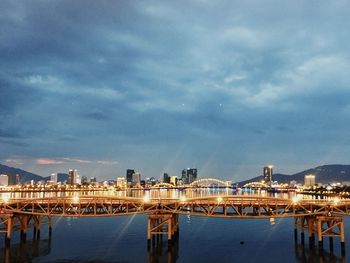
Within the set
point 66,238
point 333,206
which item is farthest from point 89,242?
point 333,206

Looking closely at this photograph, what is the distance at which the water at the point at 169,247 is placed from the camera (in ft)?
188

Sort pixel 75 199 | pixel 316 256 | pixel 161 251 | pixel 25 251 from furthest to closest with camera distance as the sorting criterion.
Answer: pixel 25 251 → pixel 75 199 → pixel 161 251 → pixel 316 256

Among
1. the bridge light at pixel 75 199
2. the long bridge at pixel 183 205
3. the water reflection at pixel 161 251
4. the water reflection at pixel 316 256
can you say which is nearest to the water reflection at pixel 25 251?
the long bridge at pixel 183 205

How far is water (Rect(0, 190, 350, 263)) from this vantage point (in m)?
57.2

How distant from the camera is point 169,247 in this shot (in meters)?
61.4

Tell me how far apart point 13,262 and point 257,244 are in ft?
152

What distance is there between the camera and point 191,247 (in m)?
67.7

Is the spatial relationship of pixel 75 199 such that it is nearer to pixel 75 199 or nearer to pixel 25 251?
pixel 75 199

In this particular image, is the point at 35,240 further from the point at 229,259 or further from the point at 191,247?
the point at 229,259

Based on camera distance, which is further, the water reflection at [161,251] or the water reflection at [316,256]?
the water reflection at [161,251]

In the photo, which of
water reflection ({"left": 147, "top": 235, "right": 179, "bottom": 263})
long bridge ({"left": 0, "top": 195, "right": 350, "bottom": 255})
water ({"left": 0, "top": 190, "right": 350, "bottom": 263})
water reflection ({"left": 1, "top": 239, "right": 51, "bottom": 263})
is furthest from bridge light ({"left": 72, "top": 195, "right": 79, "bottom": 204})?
water reflection ({"left": 147, "top": 235, "right": 179, "bottom": 263})

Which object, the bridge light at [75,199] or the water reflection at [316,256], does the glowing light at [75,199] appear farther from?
the water reflection at [316,256]

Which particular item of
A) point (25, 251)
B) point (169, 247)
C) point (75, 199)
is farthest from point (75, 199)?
point (169, 247)

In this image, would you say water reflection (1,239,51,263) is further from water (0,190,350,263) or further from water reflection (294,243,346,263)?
water reflection (294,243,346,263)
